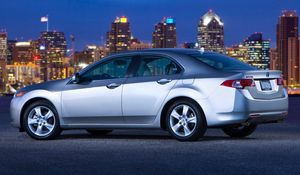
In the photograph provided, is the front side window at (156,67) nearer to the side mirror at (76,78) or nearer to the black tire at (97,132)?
the side mirror at (76,78)

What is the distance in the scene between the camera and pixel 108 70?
49.0 feet

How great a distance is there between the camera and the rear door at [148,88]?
46.0 feet

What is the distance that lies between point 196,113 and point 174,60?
3.95 feet

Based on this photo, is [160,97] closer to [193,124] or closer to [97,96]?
[193,124]

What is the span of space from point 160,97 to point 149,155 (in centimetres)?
244

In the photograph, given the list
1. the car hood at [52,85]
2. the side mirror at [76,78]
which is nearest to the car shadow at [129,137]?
the car hood at [52,85]

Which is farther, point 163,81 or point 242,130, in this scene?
point 242,130

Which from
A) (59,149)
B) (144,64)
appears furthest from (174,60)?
(59,149)

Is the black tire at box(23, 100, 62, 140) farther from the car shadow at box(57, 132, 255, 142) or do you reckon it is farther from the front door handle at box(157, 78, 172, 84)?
the front door handle at box(157, 78, 172, 84)

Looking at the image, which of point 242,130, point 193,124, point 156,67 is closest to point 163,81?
point 156,67

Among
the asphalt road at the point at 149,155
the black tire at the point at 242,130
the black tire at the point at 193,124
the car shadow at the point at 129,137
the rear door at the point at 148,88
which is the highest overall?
the rear door at the point at 148,88

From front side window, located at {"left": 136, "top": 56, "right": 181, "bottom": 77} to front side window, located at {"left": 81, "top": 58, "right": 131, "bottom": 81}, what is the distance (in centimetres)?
31

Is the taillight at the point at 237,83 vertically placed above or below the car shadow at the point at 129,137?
above

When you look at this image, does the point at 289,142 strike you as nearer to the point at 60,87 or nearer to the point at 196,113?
the point at 196,113
